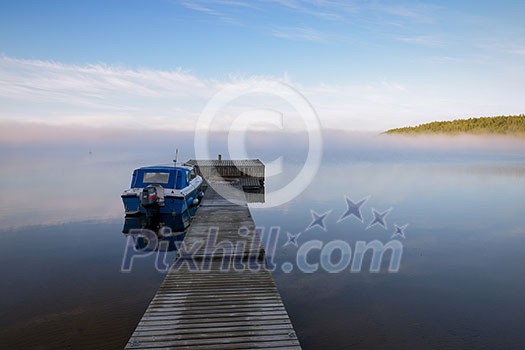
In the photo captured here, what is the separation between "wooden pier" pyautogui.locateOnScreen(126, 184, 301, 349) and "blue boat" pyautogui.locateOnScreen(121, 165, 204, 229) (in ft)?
25.5

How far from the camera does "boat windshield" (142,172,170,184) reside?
21.2 m

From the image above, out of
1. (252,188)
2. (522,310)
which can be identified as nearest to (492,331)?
(522,310)

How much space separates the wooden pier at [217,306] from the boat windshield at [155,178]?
926 centimetres

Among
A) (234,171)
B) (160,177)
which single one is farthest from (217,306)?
(234,171)

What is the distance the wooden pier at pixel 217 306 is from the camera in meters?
6.29

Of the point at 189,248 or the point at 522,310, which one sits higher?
the point at 189,248

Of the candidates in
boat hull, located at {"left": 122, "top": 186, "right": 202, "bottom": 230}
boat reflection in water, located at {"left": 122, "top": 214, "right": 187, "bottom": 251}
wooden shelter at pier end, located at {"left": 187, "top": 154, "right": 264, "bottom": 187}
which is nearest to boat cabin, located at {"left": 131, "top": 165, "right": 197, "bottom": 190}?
boat hull, located at {"left": 122, "top": 186, "right": 202, "bottom": 230}

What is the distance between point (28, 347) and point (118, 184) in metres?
32.4

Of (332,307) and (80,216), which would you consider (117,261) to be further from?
(80,216)

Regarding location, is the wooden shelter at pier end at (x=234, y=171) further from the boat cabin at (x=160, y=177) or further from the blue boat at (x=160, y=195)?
the boat cabin at (x=160, y=177)

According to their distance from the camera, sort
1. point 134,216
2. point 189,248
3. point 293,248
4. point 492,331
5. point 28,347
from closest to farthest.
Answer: point 28,347
point 492,331
point 189,248
point 293,248
point 134,216

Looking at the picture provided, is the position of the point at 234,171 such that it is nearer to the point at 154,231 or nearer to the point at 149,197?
the point at 149,197

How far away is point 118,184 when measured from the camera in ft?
127

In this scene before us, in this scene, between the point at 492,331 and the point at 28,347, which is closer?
the point at 28,347
